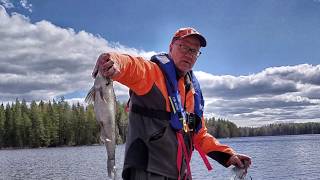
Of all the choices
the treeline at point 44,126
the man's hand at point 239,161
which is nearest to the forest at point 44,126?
the treeline at point 44,126

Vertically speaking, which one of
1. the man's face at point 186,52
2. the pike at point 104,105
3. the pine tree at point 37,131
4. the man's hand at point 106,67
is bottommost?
the pike at point 104,105

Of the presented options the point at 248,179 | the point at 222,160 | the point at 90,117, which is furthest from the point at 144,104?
the point at 90,117

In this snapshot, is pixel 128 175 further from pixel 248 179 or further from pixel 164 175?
pixel 248 179

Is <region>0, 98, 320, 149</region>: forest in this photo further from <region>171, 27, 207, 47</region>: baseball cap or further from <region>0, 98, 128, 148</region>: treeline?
<region>171, 27, 207, 47</region>: baseball cap

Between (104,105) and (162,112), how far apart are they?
1.43 m

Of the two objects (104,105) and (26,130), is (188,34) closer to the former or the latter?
(104,105)

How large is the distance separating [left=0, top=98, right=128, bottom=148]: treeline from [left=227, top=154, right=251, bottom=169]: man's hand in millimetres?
107840

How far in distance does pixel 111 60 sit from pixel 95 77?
0.78 feet

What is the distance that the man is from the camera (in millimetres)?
5418

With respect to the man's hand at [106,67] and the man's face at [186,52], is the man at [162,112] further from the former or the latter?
the man's hand at [106,67]

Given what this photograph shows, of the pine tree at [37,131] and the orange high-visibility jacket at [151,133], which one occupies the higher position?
the pine tree at [37,131]

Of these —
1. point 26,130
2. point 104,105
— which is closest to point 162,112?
point 104,105

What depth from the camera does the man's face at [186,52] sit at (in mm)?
5926

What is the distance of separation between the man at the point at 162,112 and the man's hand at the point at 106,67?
0.62m
